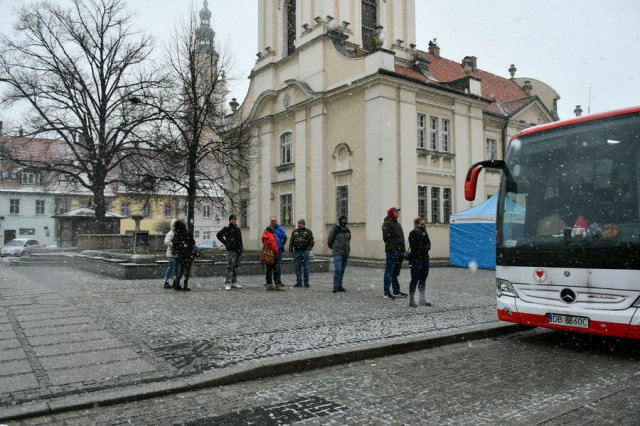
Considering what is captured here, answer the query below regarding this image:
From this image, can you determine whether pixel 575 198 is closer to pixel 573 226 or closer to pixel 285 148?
pixel 573 226

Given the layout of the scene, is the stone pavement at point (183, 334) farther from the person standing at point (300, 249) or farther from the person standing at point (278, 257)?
the person standing at point (300, 249)

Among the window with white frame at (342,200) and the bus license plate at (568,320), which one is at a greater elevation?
the window with white frame at (342,200)

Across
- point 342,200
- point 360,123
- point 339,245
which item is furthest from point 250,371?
point 342,200

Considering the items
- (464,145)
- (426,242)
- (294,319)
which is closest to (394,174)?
(464,145)

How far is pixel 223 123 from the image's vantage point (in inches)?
894

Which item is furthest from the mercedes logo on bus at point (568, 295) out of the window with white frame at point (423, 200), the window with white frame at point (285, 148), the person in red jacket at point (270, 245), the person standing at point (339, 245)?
the window with white frame at point (285, 148)

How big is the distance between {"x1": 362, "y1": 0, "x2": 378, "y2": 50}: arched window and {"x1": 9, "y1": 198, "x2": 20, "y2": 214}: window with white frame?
44942 mm

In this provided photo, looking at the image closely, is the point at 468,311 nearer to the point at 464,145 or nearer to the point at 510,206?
the point at 510,206

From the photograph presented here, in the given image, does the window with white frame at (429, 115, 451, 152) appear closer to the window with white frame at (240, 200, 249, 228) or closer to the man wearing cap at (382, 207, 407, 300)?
the window with white frame at (240, 200, 249, 228)

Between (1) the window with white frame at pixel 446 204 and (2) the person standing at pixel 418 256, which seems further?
(1) the window with white frame at pixel 446 204

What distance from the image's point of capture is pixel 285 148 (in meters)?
31.5

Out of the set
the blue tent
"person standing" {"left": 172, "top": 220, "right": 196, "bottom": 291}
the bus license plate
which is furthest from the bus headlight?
the blue tent

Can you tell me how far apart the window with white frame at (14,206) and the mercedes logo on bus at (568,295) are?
2403 inches

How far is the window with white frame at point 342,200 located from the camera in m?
26.5
